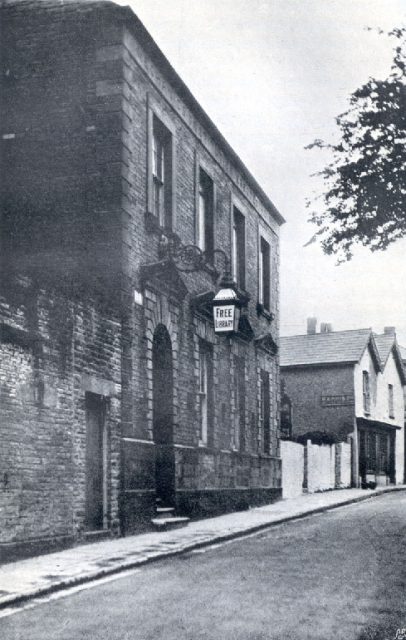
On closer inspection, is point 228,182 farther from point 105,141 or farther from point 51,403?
point 51,403

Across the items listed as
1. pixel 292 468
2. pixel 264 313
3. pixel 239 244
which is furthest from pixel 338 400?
pixel 239 244

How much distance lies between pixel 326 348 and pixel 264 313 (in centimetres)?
1529

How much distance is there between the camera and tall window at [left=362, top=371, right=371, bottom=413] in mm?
40062

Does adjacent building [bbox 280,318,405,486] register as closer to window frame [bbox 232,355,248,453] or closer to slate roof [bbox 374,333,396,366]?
slate roof [bbox 374,333,396,366]

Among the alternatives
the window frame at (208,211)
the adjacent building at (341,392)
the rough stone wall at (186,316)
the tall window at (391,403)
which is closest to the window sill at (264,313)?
the rough stone wall at (186,316)

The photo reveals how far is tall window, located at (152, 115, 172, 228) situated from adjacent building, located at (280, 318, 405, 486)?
65.0ft

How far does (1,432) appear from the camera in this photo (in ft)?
35.4

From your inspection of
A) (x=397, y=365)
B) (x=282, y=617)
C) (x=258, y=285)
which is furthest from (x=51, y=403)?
(x=397, y=365)

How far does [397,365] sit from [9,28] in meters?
35.0

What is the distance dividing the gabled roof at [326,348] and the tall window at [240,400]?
50.0 feet

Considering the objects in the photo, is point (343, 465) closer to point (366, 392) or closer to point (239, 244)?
point (366, 392)

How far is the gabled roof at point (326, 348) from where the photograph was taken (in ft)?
127

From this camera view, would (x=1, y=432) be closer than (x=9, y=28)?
Yes

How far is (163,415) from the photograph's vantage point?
17.2 meters
